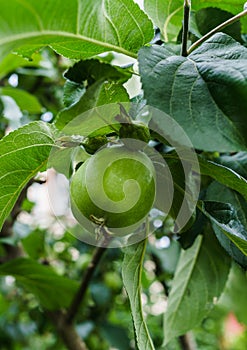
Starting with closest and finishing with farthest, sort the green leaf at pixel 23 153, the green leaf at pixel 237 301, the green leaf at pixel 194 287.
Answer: the green leaf at pixel 23 153
the green leaf at pixel 194 287
the green leaf at pixel 237 301

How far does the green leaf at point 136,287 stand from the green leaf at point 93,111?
14 cm

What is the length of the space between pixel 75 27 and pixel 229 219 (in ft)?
0.71

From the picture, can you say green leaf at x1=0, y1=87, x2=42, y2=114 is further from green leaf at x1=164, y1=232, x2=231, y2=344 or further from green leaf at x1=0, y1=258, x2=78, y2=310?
green leaf at x1=164, y1=232, x2=231, y2=344

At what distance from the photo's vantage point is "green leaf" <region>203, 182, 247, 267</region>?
0.48m

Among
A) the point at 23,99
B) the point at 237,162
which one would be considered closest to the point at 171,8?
the point at 237,162

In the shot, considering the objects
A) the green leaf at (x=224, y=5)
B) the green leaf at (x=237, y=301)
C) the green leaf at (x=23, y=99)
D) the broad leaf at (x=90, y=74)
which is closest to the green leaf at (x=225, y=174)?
the broad leaf at (x=90, y=74)

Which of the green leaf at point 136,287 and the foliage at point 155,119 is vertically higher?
the foliage at point 155,119

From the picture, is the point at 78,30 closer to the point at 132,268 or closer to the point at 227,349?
the point at 132,268

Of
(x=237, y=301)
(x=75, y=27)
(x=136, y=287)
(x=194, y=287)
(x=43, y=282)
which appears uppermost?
(x=75, y=27)

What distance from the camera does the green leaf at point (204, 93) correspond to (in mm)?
362

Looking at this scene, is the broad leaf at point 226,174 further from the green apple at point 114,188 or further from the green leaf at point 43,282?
the green leaf at point 43,282

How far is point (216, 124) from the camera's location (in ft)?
1.21

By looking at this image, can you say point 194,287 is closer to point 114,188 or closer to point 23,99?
point 114,188

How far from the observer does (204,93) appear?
385 mm
